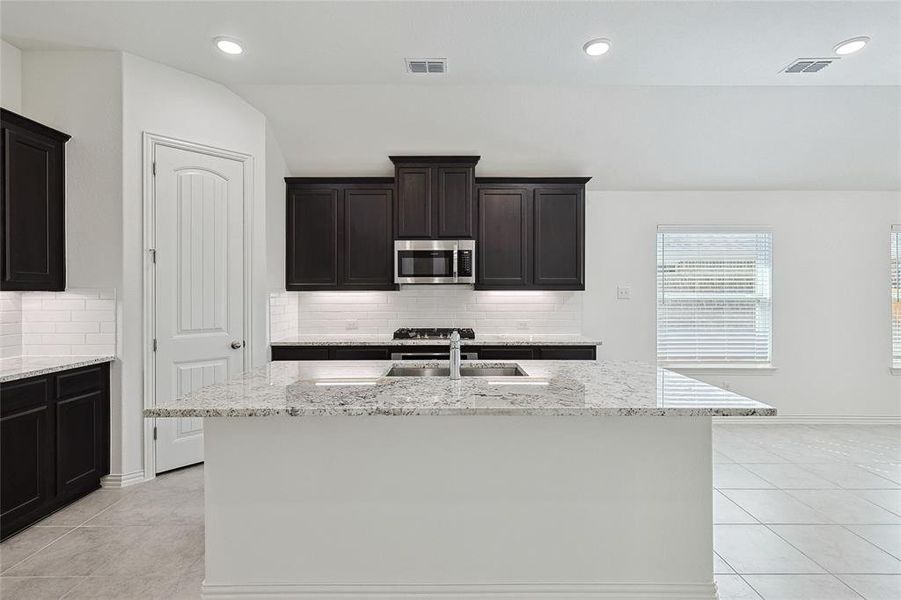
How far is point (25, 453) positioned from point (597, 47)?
4.20 meters

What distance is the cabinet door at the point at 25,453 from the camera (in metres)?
2.73

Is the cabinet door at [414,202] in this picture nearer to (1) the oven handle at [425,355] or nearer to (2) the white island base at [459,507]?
(1) the oven handle at [425,355]

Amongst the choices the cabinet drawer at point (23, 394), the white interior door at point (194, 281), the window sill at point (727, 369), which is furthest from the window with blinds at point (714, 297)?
the cabinet drawer at point (23, 394)

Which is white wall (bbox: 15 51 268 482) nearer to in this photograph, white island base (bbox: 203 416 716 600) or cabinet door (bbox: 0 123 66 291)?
cabinet door (bbox: 0 123 66 291)

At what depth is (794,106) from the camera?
4461 mm

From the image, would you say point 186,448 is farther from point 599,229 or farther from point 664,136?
point 664,136

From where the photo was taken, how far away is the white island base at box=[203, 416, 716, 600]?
2152 mm

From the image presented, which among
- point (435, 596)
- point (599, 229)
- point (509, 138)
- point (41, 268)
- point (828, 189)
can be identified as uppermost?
point (509, 138)

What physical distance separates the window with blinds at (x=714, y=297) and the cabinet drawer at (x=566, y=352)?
1.19m

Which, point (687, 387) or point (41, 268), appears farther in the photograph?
point (41, 268)

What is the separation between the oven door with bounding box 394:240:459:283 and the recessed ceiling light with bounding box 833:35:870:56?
311 centimetres

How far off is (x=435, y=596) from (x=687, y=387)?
4.63 feet

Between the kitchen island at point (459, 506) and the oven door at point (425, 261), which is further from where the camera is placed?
the oven door at point (425, 261)

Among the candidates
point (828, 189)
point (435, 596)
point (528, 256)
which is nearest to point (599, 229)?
point (528, 256)
